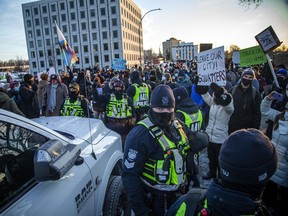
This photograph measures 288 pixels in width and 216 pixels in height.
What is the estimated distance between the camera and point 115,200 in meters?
2.46

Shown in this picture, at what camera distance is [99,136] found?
2.94 meters

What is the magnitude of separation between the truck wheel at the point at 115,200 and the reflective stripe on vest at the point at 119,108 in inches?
84.8

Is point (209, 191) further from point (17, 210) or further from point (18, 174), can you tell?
point (18, 174)

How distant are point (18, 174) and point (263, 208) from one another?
1.63 m

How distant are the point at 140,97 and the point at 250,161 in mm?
4860

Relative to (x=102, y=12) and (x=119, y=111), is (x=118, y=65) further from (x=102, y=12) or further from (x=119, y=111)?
(x=102, y=12)

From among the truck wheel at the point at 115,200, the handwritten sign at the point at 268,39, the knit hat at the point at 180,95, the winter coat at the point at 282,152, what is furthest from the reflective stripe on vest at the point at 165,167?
the handwritten sign at the point at 268,39

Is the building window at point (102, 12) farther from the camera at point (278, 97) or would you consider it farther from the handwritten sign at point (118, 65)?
the camera at point (278, 97)

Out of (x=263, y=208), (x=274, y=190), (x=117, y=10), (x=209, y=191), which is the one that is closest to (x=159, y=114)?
(x=209, y=191)

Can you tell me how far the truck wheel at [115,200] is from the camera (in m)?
2.40

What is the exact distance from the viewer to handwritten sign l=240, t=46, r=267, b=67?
17.2ft

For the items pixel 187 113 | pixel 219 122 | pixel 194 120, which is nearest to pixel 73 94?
pixel 187 113

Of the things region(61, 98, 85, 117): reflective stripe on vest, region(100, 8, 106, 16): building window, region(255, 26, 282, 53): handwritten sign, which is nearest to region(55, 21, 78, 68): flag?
region(61, 98, 85, 117): reflective stripe on vest

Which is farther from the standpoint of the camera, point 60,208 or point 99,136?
point 99,136
